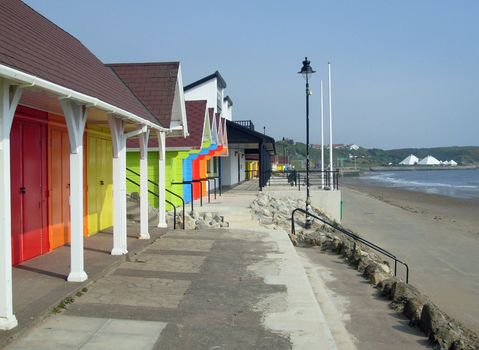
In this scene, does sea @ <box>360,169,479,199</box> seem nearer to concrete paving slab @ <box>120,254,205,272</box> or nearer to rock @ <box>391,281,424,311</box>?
rock @ <box>391,281,424,311</box>

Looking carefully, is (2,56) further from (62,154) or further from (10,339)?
(62,154)

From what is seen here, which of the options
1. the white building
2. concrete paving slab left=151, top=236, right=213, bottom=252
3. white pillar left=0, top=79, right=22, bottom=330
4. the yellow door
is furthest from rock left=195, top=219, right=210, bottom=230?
the white building

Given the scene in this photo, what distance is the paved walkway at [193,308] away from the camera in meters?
4.94

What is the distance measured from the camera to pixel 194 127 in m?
A: 18.8

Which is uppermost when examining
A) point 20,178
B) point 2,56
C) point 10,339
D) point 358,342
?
point 2,56

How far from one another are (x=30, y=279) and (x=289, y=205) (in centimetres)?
1639

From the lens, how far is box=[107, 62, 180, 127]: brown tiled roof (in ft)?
37.4

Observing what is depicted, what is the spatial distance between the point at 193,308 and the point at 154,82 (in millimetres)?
7168

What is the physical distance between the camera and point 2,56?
4.67 m

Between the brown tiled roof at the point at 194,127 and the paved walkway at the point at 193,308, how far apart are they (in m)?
8.39

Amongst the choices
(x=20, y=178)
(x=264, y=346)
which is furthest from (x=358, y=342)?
(x=20, y=178)

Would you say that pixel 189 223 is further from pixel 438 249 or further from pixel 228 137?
pixel 228 137

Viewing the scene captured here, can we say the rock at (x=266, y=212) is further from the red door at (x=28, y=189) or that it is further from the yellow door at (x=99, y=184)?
the red door at (x=28, y=189)

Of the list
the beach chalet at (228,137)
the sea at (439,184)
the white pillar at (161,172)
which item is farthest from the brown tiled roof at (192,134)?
the sea at (439,184)
